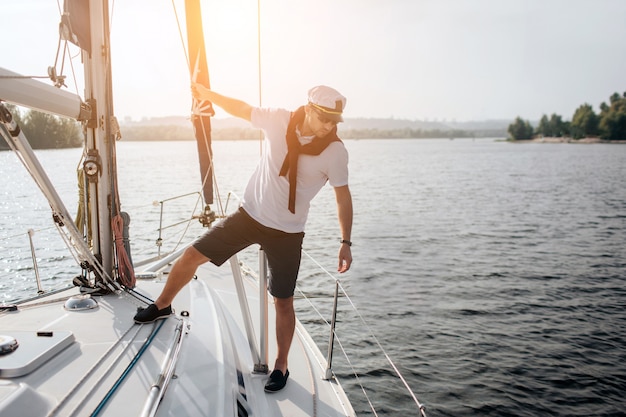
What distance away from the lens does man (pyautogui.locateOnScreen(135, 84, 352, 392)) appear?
9.07ft

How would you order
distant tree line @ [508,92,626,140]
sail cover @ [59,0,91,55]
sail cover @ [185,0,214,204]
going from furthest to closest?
distant tree line @ [508,92,626,140] < sail cover @ [185,0,214,204] < sail cover @ [59,0,91,55]

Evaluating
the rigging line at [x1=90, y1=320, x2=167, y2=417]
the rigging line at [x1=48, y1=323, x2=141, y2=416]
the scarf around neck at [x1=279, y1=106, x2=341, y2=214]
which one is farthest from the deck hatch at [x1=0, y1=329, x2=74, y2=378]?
the scarf around neck at [x1=279, y1=106, x2=341, y2=214]

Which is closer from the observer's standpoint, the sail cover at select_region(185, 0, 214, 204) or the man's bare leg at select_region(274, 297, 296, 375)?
the man's bare leg at select_region(274, 297, 296, 375)

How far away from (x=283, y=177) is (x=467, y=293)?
27.0ft

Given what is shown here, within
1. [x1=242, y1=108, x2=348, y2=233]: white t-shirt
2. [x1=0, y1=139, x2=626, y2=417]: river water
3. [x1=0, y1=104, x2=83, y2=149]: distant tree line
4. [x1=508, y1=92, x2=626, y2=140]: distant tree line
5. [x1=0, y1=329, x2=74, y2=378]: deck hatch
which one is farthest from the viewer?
[x1=508, y1=92, x2=626, y2=140]: distant tree line

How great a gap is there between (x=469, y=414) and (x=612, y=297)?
5.92m

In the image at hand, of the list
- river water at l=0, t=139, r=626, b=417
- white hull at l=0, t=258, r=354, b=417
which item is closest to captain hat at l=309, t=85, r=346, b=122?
white hull at l=0, t=258, r=354, b=417

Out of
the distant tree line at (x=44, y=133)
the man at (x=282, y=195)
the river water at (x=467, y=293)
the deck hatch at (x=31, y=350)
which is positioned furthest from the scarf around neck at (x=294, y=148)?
the river water at (x=467, y=293)

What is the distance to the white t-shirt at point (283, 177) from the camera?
2.83 m

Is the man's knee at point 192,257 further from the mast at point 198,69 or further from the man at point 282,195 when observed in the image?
the mast at point 198,69

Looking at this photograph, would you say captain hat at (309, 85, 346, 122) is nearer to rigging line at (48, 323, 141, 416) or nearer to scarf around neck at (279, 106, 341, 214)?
scarf around neck at (279, 106, 341, 214)

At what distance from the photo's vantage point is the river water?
252 inches

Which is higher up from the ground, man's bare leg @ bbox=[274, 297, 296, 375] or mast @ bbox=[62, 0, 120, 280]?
mast @ bbox=[62, 0, 120, 280]

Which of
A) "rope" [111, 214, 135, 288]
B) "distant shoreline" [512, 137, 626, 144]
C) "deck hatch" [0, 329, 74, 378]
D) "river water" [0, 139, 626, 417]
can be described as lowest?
"river water" [0, 139, 626, 417]
